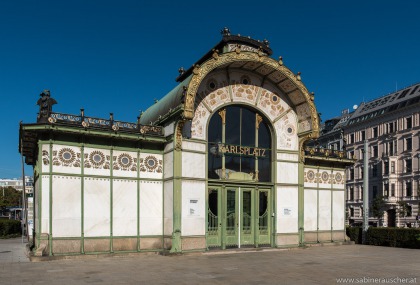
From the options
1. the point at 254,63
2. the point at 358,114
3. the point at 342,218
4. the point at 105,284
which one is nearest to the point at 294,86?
the point at 254,63

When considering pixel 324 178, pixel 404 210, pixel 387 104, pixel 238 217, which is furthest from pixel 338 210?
pixel 387 104

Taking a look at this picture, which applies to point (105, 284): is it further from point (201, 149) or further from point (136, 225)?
point (201, 149)

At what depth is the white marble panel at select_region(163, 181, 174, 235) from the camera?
2053 centimetres

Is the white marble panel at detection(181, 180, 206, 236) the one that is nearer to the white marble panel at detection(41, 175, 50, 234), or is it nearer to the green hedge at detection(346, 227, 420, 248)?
the white marble panel at detection(41, 175, 50, 234)

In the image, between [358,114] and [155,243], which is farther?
[358,114]

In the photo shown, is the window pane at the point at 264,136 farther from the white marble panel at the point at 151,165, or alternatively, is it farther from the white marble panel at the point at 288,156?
the white marble panel at the point at 151,165

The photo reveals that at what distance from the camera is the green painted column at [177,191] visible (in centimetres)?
2019

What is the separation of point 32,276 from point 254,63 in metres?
14.5

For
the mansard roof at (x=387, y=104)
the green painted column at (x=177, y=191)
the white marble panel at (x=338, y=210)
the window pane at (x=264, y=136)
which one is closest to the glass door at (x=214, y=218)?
the green painted column at (x=177, y=191)

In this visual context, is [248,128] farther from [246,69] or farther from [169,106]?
[169,106]

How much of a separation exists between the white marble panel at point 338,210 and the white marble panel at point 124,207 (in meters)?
12.8

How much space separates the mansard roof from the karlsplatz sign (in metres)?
46.0

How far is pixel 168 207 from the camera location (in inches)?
821

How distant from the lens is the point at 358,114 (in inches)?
2943
